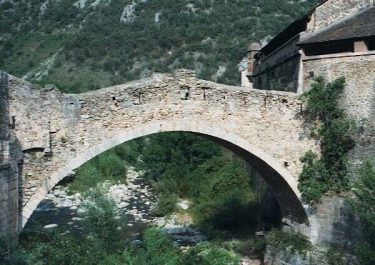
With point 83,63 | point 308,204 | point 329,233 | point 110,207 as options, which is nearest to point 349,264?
point 329,233

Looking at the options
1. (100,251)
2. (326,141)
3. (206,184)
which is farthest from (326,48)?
(206,184)

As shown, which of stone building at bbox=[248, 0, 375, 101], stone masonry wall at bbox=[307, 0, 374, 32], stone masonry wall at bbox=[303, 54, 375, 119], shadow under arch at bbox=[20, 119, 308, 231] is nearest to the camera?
shadow under arch at bbox=[20, 119, 308, 231]

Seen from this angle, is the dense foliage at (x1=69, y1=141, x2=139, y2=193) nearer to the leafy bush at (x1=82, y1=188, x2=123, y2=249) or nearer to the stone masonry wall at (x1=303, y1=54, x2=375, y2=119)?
Answer: the leafy bush at (x1=82, y1=188, x2=123, y2=249)

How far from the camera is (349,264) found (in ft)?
37.5

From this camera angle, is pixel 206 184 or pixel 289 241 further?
pixel 206 184

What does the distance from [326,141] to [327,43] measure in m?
2.45

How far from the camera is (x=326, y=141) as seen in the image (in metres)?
12.1

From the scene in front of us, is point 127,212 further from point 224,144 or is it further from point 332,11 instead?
point 332,11

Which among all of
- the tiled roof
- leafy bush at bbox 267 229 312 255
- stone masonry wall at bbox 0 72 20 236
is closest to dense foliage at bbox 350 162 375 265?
leafy bush at bbox 267 229 312 255

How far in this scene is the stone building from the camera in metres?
11.7

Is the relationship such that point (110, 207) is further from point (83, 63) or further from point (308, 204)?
point (83, 63)

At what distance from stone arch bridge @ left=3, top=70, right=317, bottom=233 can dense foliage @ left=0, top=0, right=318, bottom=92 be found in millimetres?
23621

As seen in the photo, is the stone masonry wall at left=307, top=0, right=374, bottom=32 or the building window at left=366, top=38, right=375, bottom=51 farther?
the stone masonry wall at left=307, top=0, right=374, bottom=32

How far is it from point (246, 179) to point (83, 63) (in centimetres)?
2852
